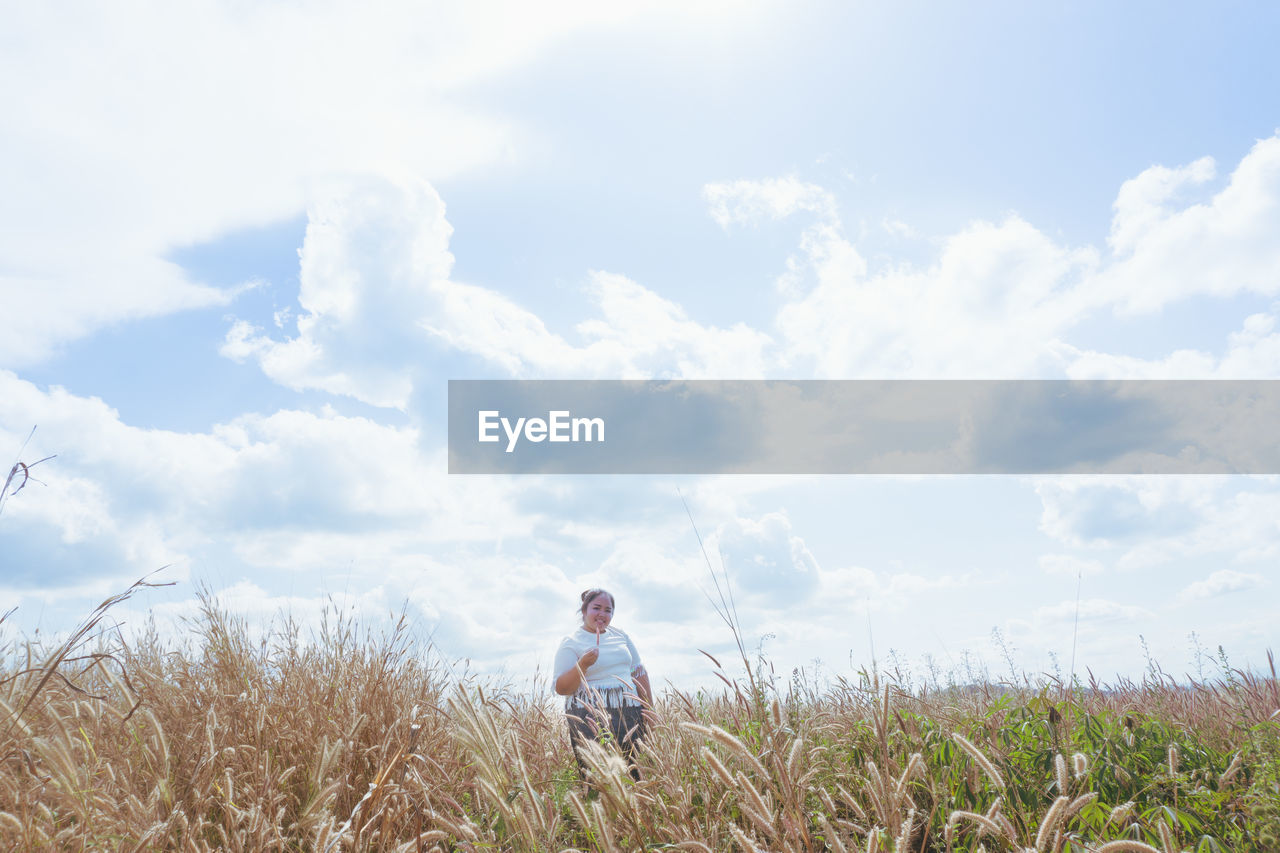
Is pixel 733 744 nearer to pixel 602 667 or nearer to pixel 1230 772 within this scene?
pixel 1230 772

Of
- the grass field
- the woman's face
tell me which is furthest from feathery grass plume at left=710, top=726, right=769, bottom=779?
the woman's face

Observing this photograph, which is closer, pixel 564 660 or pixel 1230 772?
pixel 1230 772

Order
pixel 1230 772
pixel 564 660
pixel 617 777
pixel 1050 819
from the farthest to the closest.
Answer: pixel 564 660
pixel 1230 772
pixel 617 777
pixel 1050 819

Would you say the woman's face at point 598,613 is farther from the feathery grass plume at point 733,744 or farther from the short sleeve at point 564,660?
the feathery grass plume at point 733,744

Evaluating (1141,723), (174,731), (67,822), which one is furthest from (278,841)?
(1141,723)

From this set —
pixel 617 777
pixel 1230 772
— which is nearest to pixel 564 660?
pixel 617 777

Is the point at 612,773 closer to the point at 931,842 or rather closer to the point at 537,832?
the point at 537,832

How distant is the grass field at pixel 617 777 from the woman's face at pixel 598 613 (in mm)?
1166

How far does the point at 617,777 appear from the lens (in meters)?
2.53

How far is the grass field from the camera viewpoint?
2449mm

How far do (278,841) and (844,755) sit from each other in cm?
249

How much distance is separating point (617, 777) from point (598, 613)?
3959 mm

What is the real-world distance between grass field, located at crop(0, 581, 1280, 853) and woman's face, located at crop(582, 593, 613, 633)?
117 centimetres

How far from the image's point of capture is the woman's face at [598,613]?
6427 mm
